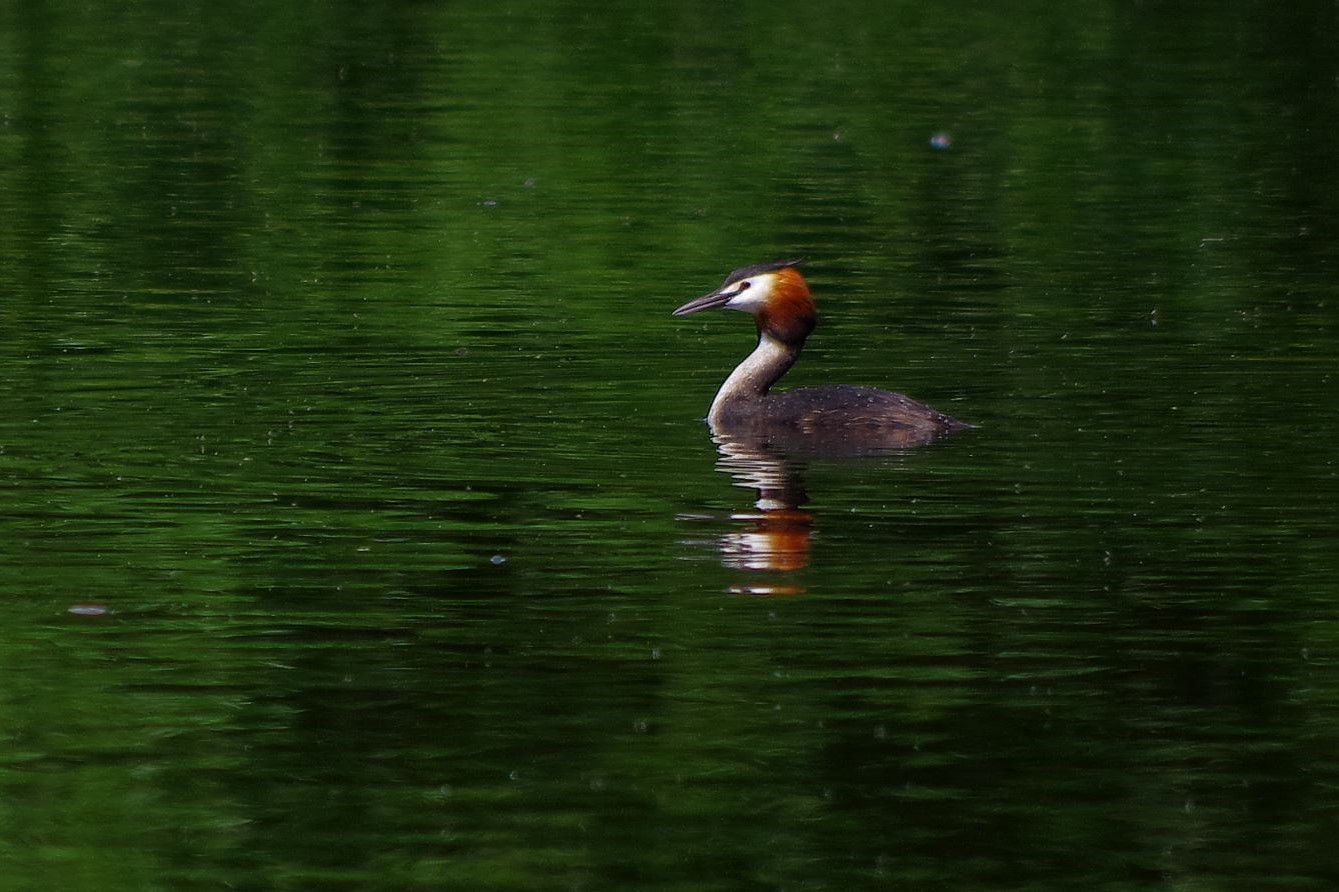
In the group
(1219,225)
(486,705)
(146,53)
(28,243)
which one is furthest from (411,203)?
(486,705)

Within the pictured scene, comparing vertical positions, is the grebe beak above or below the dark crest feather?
below

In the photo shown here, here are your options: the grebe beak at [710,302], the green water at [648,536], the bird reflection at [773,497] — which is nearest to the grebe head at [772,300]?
the grebe beak at [710,302]

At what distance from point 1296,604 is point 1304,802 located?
2.32 metres

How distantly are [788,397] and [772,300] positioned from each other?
42.4 inches

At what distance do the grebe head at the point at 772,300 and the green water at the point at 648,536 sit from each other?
570 mm

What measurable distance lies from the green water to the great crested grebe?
0.32 meters

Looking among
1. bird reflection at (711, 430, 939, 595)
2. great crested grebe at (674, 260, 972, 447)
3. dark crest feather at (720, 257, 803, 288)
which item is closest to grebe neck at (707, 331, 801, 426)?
great crested grebe at (674, 260, 972, 447)

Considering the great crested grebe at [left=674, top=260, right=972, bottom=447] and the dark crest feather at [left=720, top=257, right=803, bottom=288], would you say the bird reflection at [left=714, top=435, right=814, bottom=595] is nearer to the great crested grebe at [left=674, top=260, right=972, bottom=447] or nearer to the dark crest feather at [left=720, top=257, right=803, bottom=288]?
the great crested grebe at [left=674, top=260, right=972, bottom=447]

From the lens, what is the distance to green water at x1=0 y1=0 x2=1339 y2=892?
8.48 meters

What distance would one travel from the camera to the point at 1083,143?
1141 inches

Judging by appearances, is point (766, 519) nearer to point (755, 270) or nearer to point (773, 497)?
point (773, 497)

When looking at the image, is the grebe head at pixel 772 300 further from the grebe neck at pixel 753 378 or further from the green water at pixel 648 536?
the green water at pixel 648 536

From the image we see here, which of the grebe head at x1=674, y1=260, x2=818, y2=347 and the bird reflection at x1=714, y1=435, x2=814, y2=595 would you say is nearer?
the bird reflection at x1=714, y1=435, x2=814, y2=595

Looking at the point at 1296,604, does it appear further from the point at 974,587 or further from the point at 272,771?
the point at 272,771
